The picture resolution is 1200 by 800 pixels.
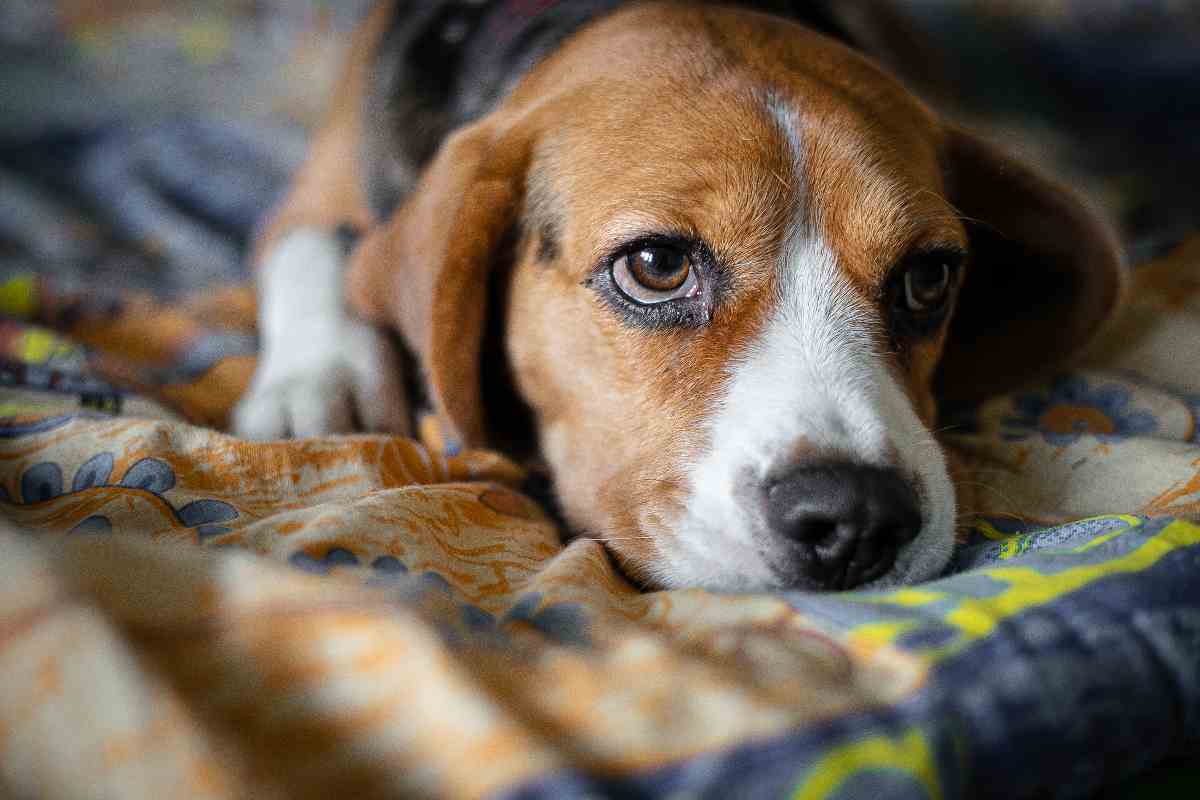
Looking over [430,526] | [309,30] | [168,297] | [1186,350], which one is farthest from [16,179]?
[1186,350]

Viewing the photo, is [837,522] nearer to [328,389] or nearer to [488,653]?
[488,653]

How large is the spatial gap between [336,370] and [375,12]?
78.8 inches

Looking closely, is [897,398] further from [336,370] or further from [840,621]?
[336,370]

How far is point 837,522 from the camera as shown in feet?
4.85

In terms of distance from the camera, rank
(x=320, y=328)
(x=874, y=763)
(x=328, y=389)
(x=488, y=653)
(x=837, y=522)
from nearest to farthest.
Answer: (x=874, y=763)
(x=488, y=653)
(x=837, y=522)
(x=328, y=389)
(x=320, y=328)

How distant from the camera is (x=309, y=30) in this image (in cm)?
475

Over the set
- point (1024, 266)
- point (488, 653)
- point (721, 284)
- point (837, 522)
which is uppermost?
point (1024, 266)

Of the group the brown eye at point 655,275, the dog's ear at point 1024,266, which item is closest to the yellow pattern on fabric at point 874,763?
the brown eye at point 655,275

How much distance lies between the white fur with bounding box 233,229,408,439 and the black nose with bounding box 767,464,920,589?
1065 mm

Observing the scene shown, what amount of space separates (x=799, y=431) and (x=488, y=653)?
0.72 m

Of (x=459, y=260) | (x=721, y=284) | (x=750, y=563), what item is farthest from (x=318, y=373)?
(x=750, y=563)

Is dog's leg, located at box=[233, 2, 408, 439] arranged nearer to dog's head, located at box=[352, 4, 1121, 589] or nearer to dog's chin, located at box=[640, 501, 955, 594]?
dog's head, located at box=[352, 4, 1121, 589]

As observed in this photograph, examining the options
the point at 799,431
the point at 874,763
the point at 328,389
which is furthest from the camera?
the point at 328,389

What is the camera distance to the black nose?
148 cm
